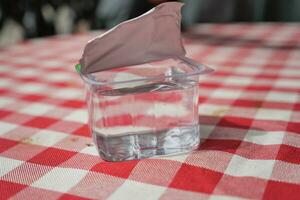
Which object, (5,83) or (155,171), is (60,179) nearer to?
(155,171)

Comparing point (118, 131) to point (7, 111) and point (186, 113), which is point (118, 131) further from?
point (7, 111)

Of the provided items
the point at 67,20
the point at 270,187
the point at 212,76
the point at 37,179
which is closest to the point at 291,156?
the point at 270,187

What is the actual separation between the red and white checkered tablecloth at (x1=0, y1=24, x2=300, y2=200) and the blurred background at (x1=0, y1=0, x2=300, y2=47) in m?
0.79

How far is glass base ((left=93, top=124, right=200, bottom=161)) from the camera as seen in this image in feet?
1.82

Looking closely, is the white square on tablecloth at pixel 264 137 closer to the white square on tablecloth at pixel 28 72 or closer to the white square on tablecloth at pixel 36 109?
the white square on tablecloth at pixel 36 109

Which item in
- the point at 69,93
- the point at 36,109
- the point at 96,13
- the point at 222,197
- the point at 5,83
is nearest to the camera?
the point at 222,197

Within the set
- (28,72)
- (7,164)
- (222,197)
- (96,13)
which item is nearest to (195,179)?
(222,197)

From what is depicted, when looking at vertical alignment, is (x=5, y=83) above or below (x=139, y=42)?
below

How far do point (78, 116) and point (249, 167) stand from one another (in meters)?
0.37

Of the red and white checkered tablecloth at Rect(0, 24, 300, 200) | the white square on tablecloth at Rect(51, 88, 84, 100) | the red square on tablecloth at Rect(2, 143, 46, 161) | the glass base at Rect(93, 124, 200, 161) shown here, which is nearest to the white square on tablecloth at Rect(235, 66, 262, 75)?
the red and white checkered tablecloth at Rect(0, 24, 300, 200)

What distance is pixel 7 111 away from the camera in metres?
0.82

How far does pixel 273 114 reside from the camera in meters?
0.74

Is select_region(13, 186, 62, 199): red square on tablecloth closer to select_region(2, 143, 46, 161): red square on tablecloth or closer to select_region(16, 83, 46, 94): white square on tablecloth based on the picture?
select_region(2, 143, 46, 161): red square on tablecloth

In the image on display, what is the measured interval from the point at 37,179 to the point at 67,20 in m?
1.86
